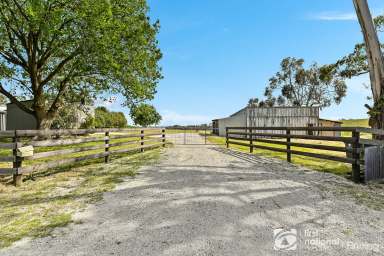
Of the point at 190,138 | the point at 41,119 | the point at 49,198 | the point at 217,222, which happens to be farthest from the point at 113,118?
the point at 217,222

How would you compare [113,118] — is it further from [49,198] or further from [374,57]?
[374,57]

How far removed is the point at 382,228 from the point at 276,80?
5022 centimetres

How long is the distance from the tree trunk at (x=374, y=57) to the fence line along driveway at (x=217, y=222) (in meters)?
2.79

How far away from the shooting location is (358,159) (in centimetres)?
574

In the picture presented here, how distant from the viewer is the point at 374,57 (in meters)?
6.86

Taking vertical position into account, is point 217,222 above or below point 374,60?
below

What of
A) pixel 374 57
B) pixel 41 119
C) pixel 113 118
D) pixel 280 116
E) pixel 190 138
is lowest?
pixel 190 138

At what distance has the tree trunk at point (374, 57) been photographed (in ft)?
22.2

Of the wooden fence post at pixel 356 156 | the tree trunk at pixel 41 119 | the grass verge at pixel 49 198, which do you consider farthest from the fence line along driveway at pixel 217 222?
the tree trunk at pixel 41 119

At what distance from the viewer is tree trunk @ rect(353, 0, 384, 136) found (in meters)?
6.76

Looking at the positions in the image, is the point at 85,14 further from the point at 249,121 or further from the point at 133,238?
the point at 249,121

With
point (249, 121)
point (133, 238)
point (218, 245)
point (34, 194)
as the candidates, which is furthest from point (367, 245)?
point (249, 121)

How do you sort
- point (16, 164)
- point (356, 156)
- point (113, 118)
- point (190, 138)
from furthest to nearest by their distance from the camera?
point (113, 118), point (190, 138), point (356, 156), point (16, 164)

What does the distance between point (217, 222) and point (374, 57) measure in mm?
6845
